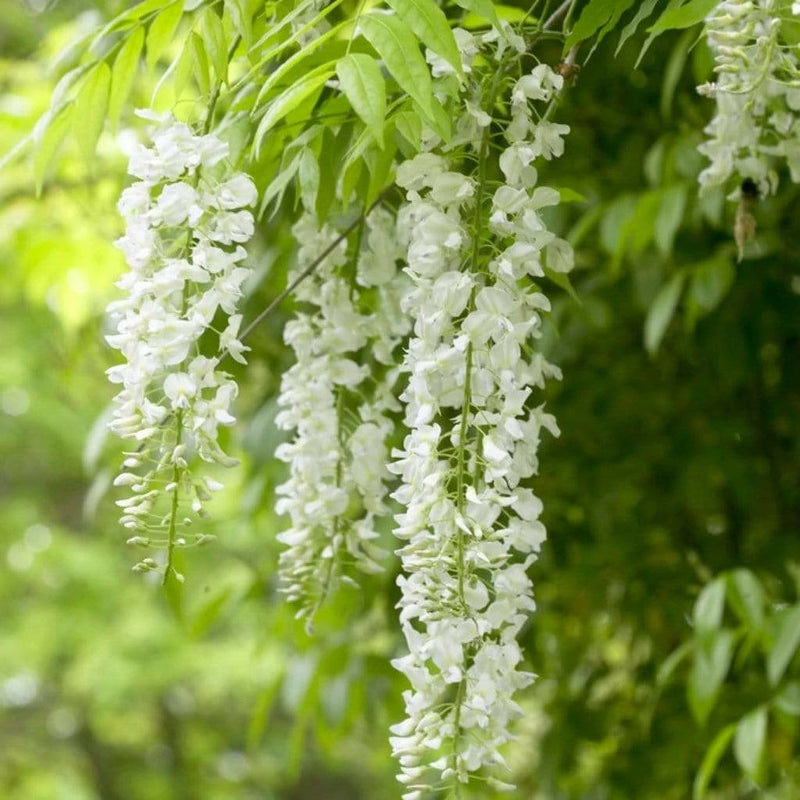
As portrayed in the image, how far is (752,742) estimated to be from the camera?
5.03 feet

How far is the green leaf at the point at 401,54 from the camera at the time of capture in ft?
2.87

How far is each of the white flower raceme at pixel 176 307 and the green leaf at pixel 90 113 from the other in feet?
0.78

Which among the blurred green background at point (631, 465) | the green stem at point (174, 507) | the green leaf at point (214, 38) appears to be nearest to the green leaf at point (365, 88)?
the green leaf at point (214, 38)

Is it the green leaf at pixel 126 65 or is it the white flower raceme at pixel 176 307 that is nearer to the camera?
the white flower raceme at pixel 176 307

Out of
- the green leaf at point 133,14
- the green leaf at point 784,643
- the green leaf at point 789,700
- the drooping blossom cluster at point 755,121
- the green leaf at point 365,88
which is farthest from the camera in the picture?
the green leaf at point 789,700

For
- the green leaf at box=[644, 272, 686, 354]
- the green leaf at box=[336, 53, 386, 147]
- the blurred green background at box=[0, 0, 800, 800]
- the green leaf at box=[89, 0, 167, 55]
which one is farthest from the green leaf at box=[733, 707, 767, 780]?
the green leaf at box=[89, 0, 167, 55]

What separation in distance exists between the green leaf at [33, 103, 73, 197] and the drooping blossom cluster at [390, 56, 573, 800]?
43 centimetres

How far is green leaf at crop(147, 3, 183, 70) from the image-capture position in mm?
1145

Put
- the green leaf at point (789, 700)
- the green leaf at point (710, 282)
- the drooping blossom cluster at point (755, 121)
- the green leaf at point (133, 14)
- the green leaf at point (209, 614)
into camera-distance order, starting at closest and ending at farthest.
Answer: the drooping blossom cluster at point (755, 121) < the green leaf at point (133, 14) < the green leaf at point (789, 700) < the green leaf at point (710, 282) < the green leaf at point (209, 614)

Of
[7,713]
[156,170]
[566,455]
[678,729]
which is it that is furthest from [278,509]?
[7,713]

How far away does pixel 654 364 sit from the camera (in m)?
2.26

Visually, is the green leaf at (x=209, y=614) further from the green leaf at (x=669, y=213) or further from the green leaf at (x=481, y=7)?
the green leaf at (x=481, y=7)

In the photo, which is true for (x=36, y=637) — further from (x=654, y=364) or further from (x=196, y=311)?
(x=196, y=311)

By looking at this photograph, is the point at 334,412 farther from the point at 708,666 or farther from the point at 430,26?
the point at 708,666
